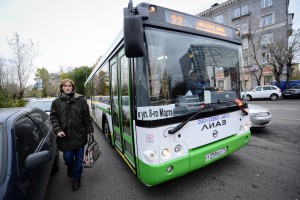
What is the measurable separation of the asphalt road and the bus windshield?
4.70 ft

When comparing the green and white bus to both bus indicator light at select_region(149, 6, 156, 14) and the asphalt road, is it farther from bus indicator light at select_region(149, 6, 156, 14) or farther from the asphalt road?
the asphalt road

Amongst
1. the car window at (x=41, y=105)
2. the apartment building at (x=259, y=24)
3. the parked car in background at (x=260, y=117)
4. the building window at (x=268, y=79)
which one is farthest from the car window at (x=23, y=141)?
the building window at (x=268, y=79)

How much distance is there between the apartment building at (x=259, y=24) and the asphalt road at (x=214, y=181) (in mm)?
24190

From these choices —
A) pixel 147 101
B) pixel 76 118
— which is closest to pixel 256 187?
pixel 147 101

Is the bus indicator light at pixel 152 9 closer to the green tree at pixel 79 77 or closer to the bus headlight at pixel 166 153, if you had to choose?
the bus headlight at pixel 166 153

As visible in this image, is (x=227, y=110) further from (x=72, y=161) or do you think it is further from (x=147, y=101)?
(x=72, y=161)

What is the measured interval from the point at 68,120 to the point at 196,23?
9.46ft

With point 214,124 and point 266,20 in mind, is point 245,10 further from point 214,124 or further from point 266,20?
point 214,124

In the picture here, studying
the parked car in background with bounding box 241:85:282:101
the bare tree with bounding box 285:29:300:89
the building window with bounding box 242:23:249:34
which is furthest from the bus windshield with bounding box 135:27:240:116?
the building window with bounding box 242:23:249:34

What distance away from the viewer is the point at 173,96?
Answer: 264 cm

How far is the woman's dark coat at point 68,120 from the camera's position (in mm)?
3059

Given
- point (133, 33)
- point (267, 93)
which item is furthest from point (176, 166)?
point (267, 93)

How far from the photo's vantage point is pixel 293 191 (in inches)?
108

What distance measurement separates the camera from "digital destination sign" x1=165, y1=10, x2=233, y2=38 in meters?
2.71
